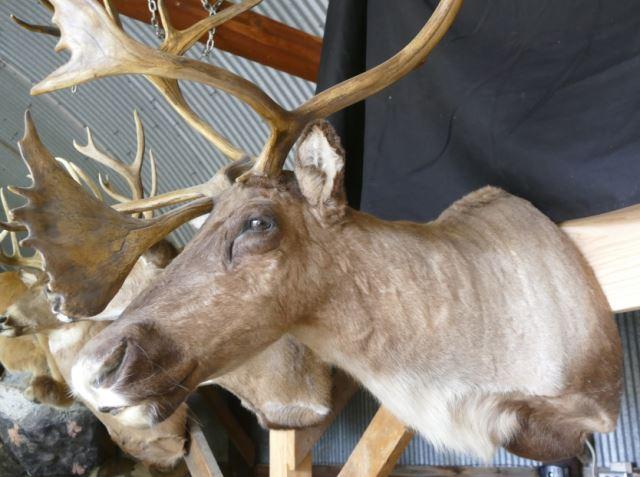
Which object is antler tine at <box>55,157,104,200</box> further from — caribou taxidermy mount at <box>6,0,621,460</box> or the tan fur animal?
caribou taxidermy mount at <box>6,0,621,460</box>

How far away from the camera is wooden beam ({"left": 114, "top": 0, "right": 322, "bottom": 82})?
130 inches

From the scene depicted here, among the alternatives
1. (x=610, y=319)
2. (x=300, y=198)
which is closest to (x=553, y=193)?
(x=610, y=319)

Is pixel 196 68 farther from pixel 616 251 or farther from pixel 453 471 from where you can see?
pixel 453 471

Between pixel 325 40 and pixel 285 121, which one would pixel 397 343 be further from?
pixel 325 40

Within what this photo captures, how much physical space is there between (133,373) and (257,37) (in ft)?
8.06

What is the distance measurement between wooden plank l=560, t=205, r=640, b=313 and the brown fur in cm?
3

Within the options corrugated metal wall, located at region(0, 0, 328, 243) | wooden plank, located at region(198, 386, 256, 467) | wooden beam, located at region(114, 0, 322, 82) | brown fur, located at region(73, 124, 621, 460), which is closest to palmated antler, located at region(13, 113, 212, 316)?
brown fur, located at region(73, 124, 621, 460)

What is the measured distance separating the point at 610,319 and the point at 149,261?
216cm

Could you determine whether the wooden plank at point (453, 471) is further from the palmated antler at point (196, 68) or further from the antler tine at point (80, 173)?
the palmated antler at point (196, 68)

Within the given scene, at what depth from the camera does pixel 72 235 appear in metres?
1.63

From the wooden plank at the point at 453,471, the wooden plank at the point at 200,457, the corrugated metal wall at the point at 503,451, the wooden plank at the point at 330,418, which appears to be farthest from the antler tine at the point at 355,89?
the wooden plank at the point at 200,457

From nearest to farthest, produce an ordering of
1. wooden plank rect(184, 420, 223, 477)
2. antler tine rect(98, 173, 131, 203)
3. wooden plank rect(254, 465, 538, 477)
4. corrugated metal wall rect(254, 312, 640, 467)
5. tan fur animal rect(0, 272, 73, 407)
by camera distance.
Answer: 1. corrugated metal wall rect(254, 312, 640, 467)
2. wooden plank rect(254, 465, 538, 477)
3. antler tine rect(98, 173, 131, 203)
4. wooden plank rect(184, 420, 223, 477)
5. tan fur animal rect(0, 272, 73, 407)

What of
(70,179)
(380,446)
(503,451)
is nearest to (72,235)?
(70,179)

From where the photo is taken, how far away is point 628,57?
5.67ft
